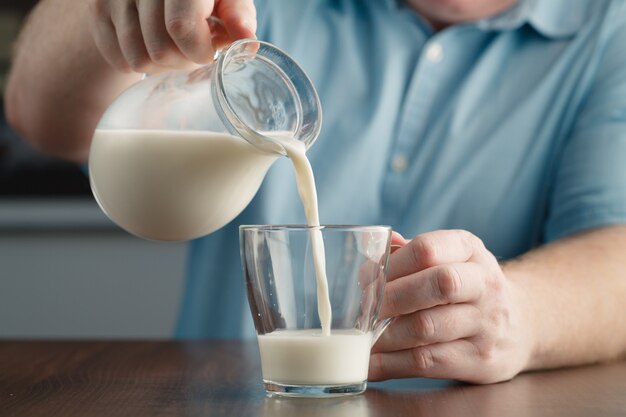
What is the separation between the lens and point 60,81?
42.8 inches

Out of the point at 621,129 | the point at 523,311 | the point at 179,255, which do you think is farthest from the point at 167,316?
the point at 523,311

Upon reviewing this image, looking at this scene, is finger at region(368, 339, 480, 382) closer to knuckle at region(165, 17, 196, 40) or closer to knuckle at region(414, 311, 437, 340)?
knuckle at region(414, 311, 437, 340)

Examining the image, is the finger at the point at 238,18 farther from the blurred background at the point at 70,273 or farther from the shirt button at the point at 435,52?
the blurred background at the point at 70,273

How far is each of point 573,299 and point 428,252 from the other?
290 mm

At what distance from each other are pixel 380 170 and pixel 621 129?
33cm

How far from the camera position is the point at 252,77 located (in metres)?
0.81

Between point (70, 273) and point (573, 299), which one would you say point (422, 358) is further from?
point (70, 273)

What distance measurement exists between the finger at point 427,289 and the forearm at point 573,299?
0.46 ft

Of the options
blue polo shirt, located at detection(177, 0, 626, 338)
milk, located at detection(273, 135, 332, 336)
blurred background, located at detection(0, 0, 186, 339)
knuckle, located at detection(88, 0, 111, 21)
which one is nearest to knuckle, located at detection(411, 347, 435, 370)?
milk, located at detection(273, 135, 332, 336)

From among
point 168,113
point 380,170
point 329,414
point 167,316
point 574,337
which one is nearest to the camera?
point 329,414

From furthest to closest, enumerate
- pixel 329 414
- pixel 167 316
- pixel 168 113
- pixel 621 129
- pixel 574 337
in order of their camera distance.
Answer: pixel 167 316
pixel 621 129
pixel 574 337
pixel 168 113
pixel 329 414

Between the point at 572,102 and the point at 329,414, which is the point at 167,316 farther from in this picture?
the point at 329,414

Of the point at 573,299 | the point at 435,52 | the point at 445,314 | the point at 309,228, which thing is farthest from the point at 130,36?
the point at 435,52

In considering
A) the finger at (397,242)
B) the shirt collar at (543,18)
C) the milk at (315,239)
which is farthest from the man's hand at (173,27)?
the shirt collar at (543,18)
